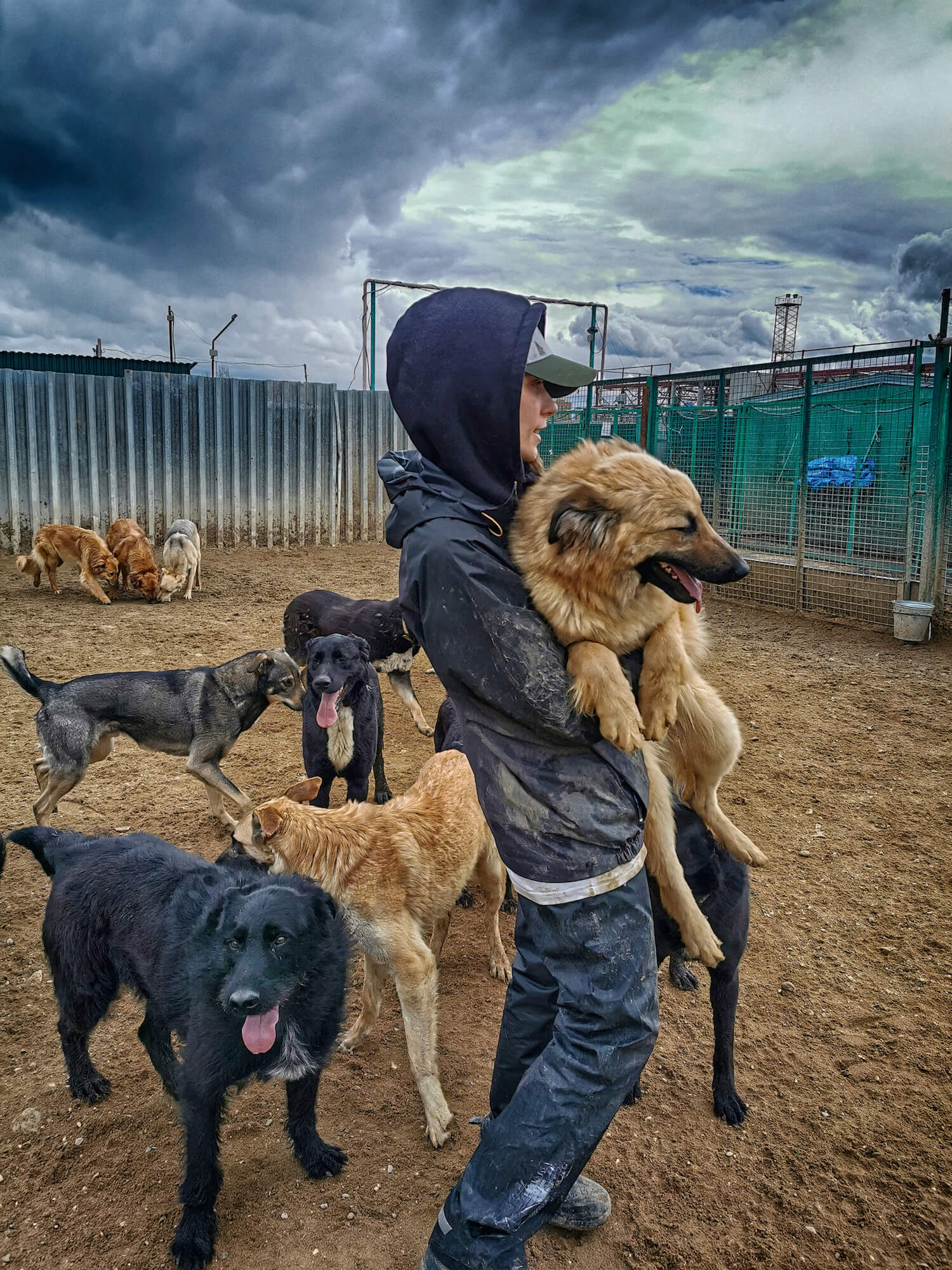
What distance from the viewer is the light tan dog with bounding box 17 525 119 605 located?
34.5ft

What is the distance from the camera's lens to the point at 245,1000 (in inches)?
83.4

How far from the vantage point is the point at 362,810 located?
10.6 ft

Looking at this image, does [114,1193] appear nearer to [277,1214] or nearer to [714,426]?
[277,1214]

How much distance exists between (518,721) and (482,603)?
10.2 inches

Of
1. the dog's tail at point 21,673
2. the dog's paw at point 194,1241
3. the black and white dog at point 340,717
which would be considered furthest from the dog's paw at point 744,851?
the dog's tail at point 21,673

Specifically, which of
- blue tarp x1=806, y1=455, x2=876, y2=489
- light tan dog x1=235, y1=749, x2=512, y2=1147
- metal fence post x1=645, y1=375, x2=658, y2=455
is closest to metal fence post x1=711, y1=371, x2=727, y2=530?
blue tarp x1=806, y1=455, x2=876, y2=489

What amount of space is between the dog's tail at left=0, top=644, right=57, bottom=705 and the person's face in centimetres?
368

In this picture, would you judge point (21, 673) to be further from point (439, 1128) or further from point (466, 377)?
point (466, 377)

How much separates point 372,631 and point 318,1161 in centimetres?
449

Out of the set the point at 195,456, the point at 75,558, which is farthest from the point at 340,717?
the point at 195,456

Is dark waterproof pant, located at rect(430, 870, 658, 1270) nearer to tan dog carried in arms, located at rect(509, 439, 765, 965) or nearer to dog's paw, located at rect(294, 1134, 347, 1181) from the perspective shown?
tan dog carried in arms, located at rect(509, 439, 765, 965)

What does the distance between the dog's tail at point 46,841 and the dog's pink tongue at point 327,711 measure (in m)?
1.79

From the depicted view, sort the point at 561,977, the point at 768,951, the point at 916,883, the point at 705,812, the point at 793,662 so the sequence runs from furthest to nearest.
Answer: the point at 793,662, the point at 916,883, the point at 768,951, the point at 705,812, the point at 561,977

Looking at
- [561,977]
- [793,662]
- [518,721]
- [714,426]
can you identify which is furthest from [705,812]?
[714,426]
